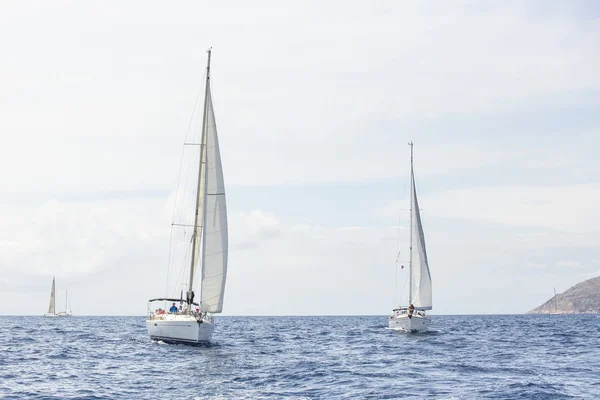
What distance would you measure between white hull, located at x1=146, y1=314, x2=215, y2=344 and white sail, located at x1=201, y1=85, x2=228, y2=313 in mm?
1642

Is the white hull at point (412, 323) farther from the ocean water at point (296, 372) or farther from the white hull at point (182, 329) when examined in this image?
the white hull at point (182, 329)

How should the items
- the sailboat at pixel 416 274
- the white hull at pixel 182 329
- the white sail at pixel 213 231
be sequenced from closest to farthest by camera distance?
the white hull at pixel 182 329 → the white sail at pixel 213 231 → the sailboat at pixel 416 274

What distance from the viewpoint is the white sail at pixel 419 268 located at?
7344 cm

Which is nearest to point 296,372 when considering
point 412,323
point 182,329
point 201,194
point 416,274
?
point 182,329

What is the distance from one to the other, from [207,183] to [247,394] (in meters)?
23.1

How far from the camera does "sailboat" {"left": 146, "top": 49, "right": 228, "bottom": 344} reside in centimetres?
4641

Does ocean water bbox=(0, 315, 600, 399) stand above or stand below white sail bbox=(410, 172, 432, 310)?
below

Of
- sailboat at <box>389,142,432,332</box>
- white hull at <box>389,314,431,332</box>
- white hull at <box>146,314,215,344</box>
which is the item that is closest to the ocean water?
white hull at <box>146,314,215,344</box>

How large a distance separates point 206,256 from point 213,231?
70.9 inches

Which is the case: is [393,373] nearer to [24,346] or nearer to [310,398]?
[310,398]

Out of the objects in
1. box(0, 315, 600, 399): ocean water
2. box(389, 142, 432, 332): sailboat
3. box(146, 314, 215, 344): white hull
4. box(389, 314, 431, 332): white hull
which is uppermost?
box(389, 142, 432, 332): sailboat

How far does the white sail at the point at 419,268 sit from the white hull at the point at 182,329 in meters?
31.8

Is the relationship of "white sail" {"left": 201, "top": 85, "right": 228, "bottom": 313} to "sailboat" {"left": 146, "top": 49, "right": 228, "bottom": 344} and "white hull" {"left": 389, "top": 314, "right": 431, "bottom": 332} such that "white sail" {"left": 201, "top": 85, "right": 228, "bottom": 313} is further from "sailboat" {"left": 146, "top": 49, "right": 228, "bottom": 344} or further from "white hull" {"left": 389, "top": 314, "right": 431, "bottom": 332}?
"white hull" {"left": 389, "top": 314, "right": 431, "bottom": 332}

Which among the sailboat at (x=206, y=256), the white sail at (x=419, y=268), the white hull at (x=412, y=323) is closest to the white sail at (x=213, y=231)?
the sailboat at (x=206, y=256)
